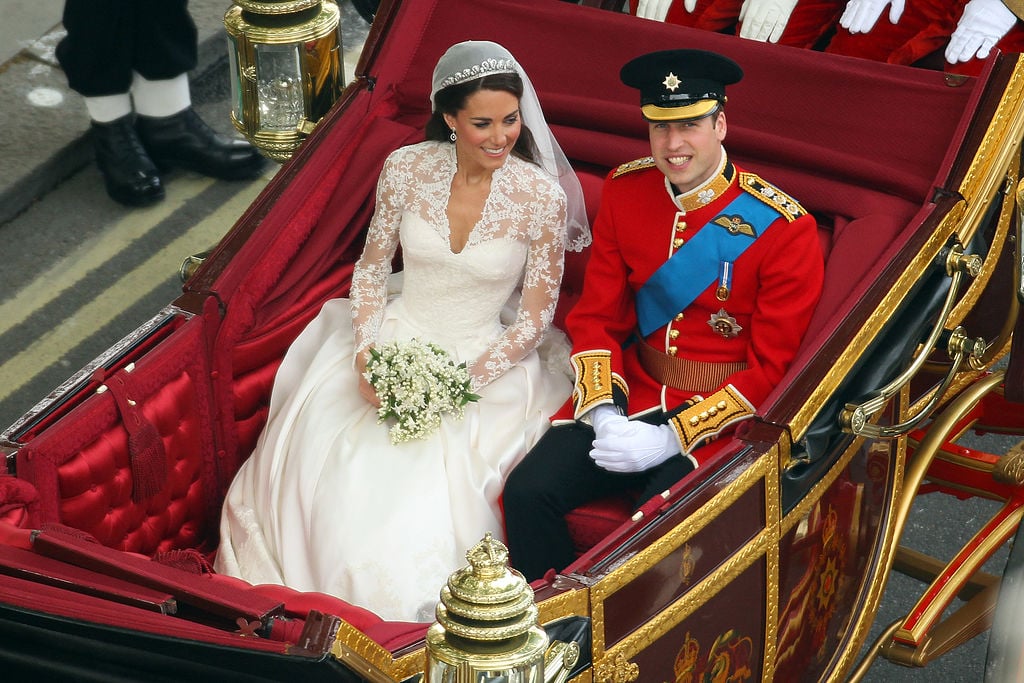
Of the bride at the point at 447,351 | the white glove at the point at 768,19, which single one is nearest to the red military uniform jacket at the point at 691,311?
the bride at the point at 447,351

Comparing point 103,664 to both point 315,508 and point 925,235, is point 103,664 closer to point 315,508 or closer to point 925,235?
point 315,508

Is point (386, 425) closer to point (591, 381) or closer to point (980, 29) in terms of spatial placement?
point (591, 381)

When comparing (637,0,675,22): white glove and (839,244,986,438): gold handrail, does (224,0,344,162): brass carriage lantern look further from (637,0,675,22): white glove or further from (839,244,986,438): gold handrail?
(839,244,986,438): gold handrail

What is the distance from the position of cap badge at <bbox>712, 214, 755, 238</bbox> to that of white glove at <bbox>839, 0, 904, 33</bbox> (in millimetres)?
806

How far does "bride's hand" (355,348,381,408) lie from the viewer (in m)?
2.88

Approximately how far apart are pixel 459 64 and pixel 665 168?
398 millimetres

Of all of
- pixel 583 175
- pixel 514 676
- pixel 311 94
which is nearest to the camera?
pixel 514 676

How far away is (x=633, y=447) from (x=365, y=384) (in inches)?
20.5

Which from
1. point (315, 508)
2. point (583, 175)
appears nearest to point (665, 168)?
point (583, 175)

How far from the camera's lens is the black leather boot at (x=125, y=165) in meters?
4.80

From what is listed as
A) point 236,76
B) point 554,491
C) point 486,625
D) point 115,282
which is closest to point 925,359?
point 554,491

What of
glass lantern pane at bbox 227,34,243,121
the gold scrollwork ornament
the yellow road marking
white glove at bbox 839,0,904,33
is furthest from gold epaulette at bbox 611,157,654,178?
the yellow road marking

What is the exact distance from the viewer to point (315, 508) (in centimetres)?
277

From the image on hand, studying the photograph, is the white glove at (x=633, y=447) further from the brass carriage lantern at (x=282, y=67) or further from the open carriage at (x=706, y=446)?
the brass carriage lantern at (x=282, y=67)
